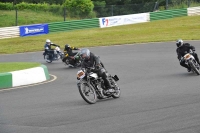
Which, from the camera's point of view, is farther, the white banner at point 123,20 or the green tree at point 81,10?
the green tree at point 81,10

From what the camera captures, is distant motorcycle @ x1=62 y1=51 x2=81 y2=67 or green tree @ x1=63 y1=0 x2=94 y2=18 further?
green tree @ x1=63 y1=0 x2=94 y2=18

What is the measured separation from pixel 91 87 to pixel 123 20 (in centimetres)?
3558

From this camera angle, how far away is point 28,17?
51.0m

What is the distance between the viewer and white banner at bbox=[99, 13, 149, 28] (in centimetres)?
4744

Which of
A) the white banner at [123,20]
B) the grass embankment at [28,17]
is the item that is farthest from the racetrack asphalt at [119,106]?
the grass embankment at [28,17]

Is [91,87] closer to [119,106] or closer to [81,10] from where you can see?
[119,106]

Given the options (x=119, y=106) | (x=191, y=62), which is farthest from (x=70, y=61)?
(x=119, y=106)

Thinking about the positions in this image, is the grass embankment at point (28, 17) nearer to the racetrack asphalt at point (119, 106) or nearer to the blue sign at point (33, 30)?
the blue sign at point (33, 30)

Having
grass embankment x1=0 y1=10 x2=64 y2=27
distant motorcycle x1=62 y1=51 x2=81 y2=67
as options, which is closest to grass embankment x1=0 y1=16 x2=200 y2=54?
grass embankment x1=0 y1=10 x2=64 y2=27

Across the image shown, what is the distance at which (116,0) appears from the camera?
71.8 meters

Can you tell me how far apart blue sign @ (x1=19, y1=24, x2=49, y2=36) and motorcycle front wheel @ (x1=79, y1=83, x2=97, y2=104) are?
30.6 metres

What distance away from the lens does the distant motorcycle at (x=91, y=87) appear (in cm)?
1301

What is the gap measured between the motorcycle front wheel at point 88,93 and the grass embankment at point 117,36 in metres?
23.0

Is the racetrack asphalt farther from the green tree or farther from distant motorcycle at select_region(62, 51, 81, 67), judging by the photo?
the green tree
